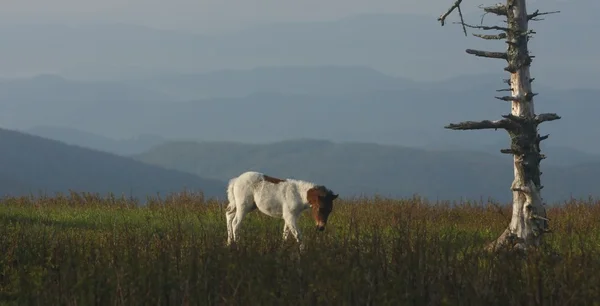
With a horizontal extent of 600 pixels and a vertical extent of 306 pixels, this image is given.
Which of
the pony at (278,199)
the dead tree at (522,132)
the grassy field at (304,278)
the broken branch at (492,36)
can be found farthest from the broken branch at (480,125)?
the grassy field at (304,278)

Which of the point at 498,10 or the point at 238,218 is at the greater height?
the point at 498,10

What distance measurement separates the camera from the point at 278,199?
16078 mm

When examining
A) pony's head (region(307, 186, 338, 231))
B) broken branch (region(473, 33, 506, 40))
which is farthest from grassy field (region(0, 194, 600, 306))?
broken branch (region(473, 33, 506, 40))

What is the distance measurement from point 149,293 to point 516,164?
8.93 m

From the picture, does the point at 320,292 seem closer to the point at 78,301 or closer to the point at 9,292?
the point at 78,301

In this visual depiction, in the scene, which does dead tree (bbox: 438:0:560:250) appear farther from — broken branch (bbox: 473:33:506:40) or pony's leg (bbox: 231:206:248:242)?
pony's leg (bbox: 231:206:248:242)

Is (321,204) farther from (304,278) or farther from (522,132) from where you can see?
(304,278)

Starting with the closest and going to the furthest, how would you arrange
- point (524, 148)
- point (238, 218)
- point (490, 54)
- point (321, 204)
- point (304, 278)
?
point (304, 278), point (321, 204), point (524, 148), point (490, 54), point (238, 218)

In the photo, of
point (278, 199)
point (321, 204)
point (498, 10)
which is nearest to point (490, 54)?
point (498, 10)

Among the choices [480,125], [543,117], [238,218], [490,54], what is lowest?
[238,218]

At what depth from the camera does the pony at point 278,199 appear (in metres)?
15.6

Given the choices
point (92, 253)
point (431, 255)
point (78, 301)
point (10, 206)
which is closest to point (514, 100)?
point (431, 255)

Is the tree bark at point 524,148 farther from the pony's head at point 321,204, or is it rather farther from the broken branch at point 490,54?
the pony's head at point 321,204

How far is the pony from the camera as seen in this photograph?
15.6 m
